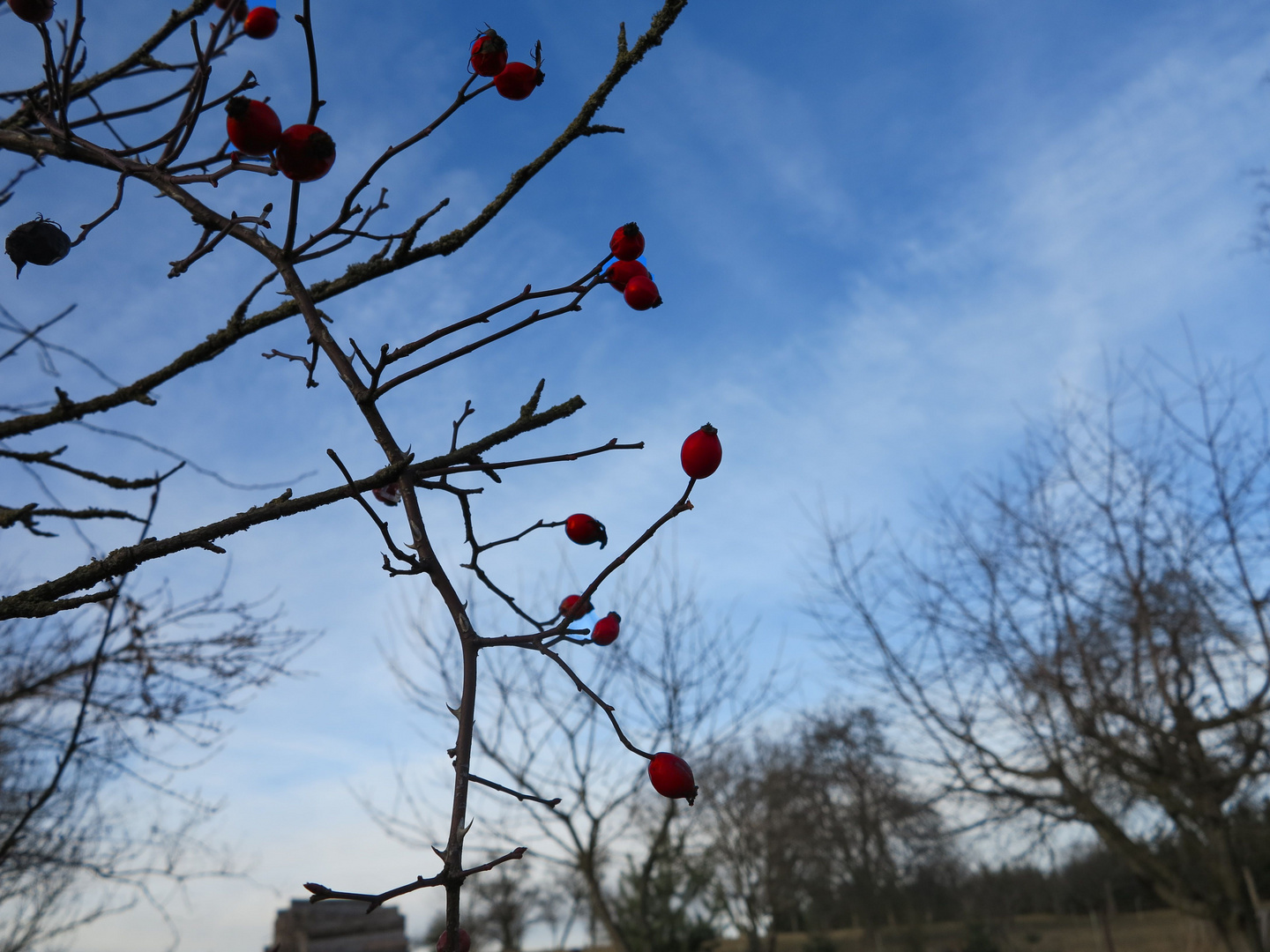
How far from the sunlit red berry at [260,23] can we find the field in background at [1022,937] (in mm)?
21819

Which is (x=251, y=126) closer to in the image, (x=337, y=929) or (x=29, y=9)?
(x=29, y=9)

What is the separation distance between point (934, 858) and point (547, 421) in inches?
1325

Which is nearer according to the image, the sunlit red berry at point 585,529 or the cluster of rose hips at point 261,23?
the sunlit red berry at point 585,529

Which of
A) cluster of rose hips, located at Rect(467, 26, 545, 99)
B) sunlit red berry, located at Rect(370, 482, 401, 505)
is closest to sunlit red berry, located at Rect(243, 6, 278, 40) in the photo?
cluster of rose hips, located at Rect(467, 26, 545, 99)

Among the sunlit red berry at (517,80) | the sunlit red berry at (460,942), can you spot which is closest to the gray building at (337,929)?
the sunlit red berry at (460,942)

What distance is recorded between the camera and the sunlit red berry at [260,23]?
159cm

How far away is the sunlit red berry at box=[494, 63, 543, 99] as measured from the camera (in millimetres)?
1386

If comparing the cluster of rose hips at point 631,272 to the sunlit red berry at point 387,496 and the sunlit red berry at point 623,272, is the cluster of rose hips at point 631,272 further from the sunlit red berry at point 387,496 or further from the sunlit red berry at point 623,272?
the sunlit red berry at point 387,496

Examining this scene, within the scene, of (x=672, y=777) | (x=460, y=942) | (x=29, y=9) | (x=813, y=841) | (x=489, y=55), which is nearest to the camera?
(x=460, y=942)

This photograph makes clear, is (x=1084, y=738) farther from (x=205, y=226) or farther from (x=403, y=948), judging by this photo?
(x=205, y=226)

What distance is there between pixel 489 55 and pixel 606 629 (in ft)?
3.02

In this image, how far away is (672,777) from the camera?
0.91 m

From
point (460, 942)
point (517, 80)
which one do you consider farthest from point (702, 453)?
point (517, 80)

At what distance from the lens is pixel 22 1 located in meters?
1.50
